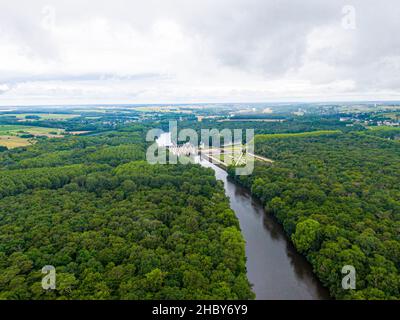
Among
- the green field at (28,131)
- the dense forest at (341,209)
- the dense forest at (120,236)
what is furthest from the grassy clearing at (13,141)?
the dense forest at (341,209)

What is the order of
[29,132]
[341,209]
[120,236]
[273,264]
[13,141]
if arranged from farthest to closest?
[29,132]
[13,141]
[341,209]
[273,264]
[120,236]

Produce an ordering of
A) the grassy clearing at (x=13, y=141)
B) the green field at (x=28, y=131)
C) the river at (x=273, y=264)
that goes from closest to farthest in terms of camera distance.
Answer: the river at (x=273, y=264) → the grassy clearing at (x=13, y=141) → the green field at (x=28, y=131)

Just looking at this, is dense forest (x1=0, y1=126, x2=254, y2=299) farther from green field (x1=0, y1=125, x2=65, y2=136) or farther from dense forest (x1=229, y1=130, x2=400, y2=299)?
green field (x1=0, y1=125, x2=65, y2=136)

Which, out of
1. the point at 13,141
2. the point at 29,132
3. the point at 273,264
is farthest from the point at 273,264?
the point at 29,132

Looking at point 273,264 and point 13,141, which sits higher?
point 13,141

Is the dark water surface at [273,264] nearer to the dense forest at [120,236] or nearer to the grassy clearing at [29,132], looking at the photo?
the dense forest at [120,236]

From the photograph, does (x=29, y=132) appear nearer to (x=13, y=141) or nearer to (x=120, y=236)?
(x=13, y=141)

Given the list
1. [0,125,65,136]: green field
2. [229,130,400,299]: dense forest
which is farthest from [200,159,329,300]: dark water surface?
[0,125,65,136]: green field
